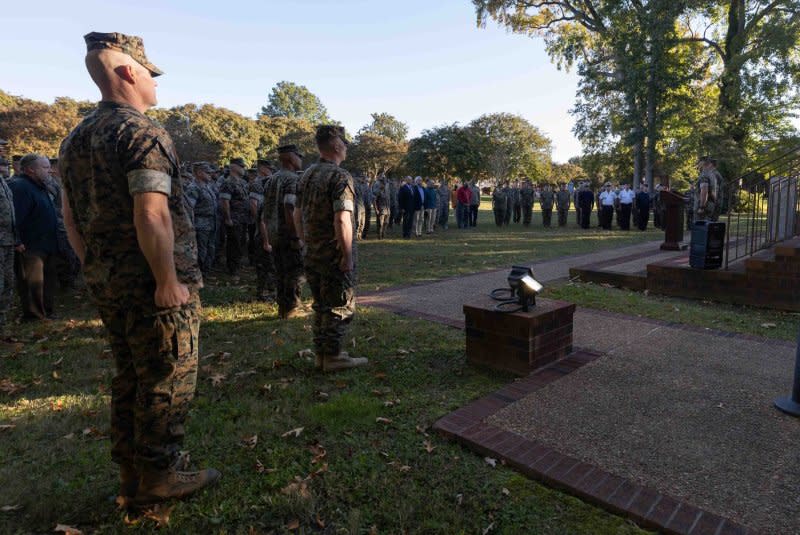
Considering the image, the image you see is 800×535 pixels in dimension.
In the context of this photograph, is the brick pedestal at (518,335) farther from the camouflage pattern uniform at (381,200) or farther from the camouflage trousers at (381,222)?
the camouflage pattern uniform at (381,200)

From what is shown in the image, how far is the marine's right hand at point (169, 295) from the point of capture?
7.87 feet

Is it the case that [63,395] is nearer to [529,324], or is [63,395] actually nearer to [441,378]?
[441,378]

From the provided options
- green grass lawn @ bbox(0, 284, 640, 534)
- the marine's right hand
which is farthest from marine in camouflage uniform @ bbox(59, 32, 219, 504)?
green grass lawn @ bbox(0, 284, 640, 534)

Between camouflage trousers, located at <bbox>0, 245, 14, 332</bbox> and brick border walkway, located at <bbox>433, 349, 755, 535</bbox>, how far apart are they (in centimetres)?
529

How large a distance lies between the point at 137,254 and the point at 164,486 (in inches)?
48.3

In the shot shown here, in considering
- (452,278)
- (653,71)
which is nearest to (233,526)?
(452,278)

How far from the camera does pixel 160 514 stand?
105 inches

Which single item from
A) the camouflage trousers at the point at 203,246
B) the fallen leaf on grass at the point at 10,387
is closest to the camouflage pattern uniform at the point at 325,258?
the fallen leaf on grass at the point at 10,387

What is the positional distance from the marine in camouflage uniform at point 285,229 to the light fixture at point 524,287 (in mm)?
2848

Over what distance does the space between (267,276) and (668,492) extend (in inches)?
237

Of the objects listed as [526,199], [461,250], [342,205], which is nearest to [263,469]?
[342,205]

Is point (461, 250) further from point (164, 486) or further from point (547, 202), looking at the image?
point (164, 486)

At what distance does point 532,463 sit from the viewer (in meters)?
3.03

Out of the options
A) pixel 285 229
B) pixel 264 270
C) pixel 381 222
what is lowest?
pixel 264 270
